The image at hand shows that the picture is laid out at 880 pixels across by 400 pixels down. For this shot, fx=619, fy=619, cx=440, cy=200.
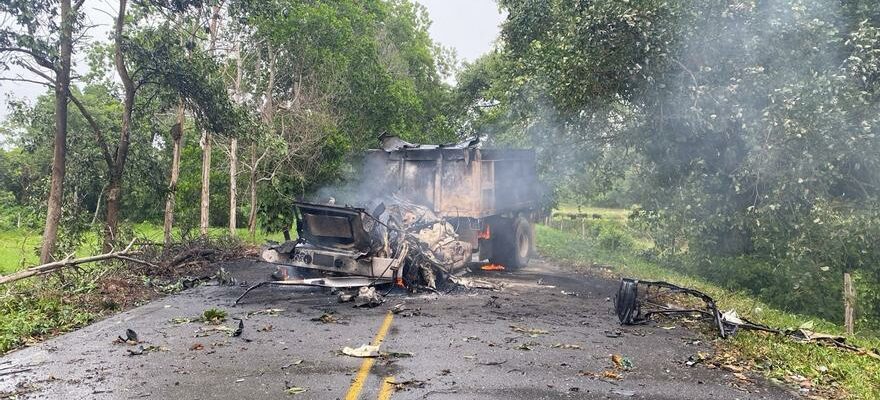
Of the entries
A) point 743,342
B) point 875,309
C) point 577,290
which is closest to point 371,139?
point 577,290

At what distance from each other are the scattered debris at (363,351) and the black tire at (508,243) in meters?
8.08

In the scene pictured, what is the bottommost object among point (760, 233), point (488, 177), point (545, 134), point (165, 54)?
point (760, 233)

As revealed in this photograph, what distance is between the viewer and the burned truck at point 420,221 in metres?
10.2

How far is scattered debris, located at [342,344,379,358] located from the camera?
6.30 meters

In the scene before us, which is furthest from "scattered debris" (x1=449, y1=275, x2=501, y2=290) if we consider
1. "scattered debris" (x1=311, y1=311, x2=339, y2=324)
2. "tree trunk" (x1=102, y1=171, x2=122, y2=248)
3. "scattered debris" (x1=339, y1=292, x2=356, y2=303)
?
"tree trunk" (x1=102, y1=171, x2=122, y2=248)

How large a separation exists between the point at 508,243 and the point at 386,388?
9.68 metres

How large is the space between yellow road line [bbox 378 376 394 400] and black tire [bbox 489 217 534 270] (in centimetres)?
904

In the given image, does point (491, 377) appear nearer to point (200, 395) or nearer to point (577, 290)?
point (200, 395)

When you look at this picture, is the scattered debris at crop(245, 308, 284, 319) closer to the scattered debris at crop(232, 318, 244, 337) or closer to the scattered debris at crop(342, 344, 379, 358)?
the scattered debris at crop(232, 318, 244, 337)

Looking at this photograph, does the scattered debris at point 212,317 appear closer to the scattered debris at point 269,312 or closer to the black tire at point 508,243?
the scattered debris at point 269,312

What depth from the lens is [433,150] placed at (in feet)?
43.1

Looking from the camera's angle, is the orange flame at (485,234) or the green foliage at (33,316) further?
the orange flame at (485,234)

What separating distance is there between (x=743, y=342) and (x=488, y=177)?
7.03 meters

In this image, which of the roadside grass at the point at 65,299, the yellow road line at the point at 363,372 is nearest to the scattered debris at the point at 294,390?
the yellow road line at the point at 363,372
